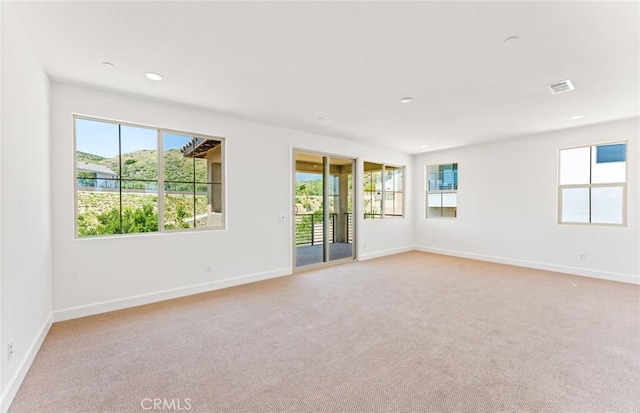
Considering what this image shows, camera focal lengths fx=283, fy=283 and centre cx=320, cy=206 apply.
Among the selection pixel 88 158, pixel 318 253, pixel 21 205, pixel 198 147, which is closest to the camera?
pixel 21 205

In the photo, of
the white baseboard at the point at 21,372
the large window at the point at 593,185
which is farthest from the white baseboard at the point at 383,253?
the white baseboard at the point at 21,372

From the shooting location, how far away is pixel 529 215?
5562 millimetres

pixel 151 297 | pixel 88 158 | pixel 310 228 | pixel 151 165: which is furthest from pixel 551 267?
pixel 88 158

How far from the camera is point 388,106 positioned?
152 inches

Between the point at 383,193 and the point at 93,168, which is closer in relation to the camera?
the point at 93,168

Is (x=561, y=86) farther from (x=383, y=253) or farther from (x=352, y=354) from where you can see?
(x=383, y=253)

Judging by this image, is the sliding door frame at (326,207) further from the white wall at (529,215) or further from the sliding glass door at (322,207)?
the white wall at (529,215)

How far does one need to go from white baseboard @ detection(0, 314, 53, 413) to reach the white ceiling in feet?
8.18

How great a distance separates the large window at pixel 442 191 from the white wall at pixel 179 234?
2.84 meters

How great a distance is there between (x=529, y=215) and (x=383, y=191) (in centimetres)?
295

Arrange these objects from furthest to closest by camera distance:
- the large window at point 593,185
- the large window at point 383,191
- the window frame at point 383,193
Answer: the large window at point 383,191
the window frame at point 383,193
the large window at point 593,185

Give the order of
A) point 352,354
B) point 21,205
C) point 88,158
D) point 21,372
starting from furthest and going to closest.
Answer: point 88,158, point 352,354, point 21,205, point 21,372

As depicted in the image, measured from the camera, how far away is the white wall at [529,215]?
15.0 ft

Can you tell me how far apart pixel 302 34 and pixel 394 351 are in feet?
8.95
